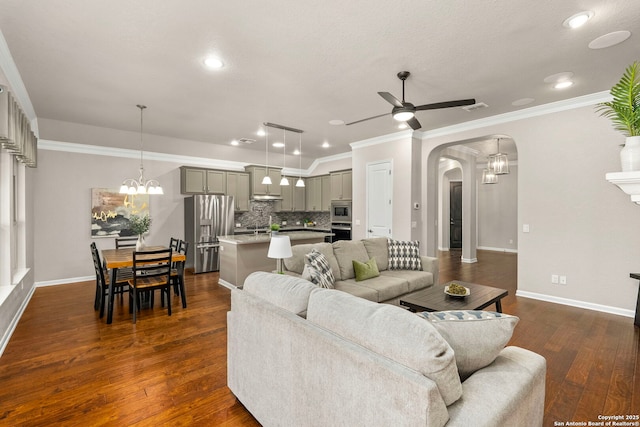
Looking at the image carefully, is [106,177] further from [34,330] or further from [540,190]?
[540,190]

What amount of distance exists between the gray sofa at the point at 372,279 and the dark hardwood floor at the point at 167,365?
3.75 feet

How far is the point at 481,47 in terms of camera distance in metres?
2.87

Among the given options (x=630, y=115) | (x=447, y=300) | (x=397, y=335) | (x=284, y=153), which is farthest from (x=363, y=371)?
(x=284, y=153)

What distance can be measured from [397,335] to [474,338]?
0.40 meters

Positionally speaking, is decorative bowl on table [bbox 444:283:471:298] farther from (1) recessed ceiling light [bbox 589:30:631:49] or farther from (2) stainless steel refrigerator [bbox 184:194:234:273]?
(2) stainless steel refrigerator [bbox 184:194:234:273]

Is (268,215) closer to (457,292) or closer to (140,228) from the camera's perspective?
(140,228)

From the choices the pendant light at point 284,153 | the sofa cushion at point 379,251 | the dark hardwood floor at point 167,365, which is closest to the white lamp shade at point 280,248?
the dark hardwood floor at point 167,365

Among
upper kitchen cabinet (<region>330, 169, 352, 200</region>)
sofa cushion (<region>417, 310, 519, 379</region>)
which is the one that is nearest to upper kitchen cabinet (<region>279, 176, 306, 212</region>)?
upper kitchen cabinet (<region>330, 169, 352, 200</region>)

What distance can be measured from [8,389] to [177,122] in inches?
161

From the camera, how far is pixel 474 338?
52.8 inches

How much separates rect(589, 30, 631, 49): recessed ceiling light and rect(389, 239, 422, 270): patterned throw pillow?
2.87m

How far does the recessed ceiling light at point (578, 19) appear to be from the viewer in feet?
7.77

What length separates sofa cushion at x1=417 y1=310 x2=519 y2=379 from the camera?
1.33 m

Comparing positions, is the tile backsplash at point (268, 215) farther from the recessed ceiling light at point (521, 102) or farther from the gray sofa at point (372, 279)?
the recessed ceiling light at point (521, 102)
